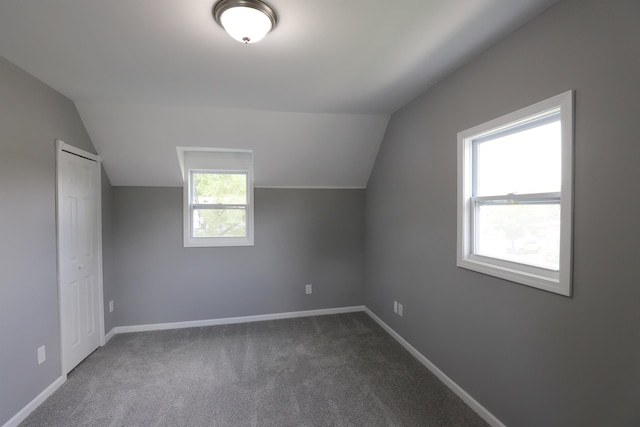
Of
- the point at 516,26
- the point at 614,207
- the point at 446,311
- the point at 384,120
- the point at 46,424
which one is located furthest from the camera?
the point at 384,120

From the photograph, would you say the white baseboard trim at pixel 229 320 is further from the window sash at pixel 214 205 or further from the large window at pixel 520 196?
the large window at pixel 520 196

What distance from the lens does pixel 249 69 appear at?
204 cm

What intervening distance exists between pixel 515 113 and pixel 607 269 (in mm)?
936

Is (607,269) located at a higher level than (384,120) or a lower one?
lower

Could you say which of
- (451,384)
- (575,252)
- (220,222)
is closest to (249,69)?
(220,222)

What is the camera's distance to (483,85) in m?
1.90

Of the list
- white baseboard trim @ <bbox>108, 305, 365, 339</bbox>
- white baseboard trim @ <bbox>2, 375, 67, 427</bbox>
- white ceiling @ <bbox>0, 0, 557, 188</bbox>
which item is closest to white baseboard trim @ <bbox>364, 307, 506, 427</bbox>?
white baseboard trim @ <bbox>108, 305, 365, 339</bbox>

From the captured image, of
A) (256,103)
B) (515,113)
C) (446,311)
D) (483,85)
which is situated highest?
(256,103)

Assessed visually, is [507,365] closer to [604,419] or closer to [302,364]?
[604,419]

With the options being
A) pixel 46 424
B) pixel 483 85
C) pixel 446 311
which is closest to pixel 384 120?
pixel 483 85

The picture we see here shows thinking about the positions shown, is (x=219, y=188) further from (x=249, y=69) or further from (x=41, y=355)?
(x=41, y=355)

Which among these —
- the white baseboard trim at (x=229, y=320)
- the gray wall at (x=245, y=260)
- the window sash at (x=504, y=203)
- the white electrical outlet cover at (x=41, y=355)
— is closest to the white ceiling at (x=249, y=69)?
the gray wall at (x=245, y=260)

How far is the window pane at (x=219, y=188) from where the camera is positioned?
356 cm

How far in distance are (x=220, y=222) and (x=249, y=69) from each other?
2.10 m
